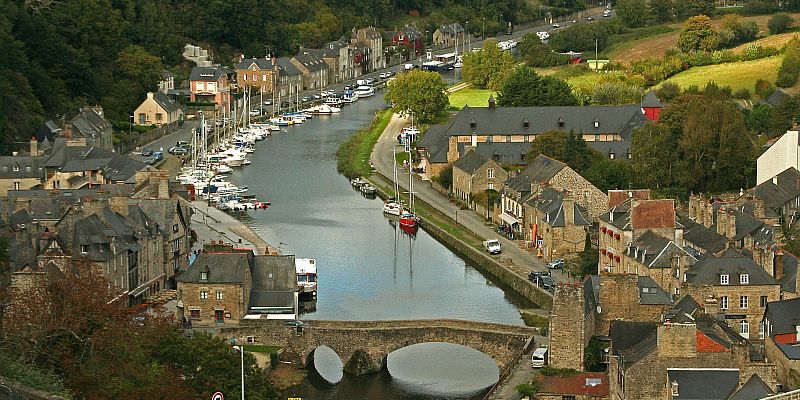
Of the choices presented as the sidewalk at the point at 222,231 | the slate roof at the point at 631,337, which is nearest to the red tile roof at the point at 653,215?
the slate roof at the point at 631,337

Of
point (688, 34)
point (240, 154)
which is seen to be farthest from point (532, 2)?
point (240, 154)

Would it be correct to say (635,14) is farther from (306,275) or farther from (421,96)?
(306,275)

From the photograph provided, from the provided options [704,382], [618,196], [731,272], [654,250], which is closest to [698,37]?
[618,196]

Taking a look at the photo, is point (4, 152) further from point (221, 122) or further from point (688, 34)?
point (688, 34)

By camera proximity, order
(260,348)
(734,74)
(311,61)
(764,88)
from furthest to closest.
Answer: (311,61) → (734,74) → (764,88) → (260,348)

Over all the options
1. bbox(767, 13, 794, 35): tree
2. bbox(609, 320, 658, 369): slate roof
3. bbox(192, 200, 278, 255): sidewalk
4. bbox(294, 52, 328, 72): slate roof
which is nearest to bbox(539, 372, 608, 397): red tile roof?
bbox(609, 320, 658, 369): slate roof

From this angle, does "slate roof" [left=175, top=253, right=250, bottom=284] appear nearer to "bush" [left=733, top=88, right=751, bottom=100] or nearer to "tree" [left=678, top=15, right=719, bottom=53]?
"bush" [left=733, top=88, right=751, bottom=100]
